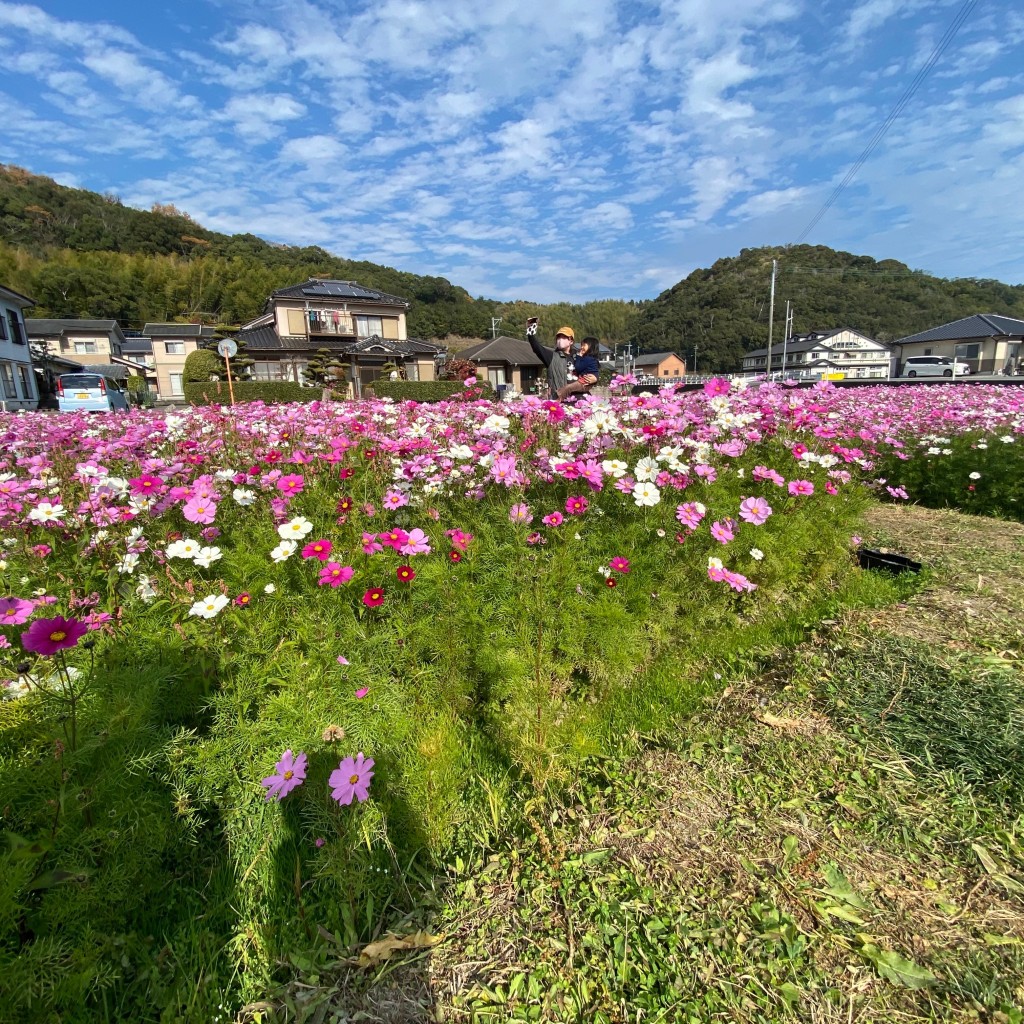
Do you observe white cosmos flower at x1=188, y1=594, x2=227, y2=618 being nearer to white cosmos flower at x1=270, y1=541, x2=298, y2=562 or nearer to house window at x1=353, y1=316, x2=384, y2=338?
white cosmos flower at x1=270, y1=541, x2=298, y2=562

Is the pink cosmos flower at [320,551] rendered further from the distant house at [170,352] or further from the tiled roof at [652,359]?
the tiled roof at [652,359]

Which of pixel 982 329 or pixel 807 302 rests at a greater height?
pixel 807 302

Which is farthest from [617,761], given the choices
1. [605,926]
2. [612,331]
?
[612,331]

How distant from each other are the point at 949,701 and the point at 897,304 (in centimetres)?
7428

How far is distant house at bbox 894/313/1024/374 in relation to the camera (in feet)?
124

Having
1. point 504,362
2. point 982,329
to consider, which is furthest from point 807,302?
point 504,362

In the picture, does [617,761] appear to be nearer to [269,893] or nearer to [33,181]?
[269,893]

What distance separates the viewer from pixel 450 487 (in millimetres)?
2504

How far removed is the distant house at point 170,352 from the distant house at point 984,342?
2169 inches

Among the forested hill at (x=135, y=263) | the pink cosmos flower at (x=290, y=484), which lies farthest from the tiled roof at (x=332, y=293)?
the pink cosmos flower at (x=290, y=484)

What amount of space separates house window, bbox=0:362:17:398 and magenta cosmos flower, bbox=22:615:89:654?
29.5 m

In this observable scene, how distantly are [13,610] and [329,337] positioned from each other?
3262 cm

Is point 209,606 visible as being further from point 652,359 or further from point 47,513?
point 652,359

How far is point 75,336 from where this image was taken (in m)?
37.9
